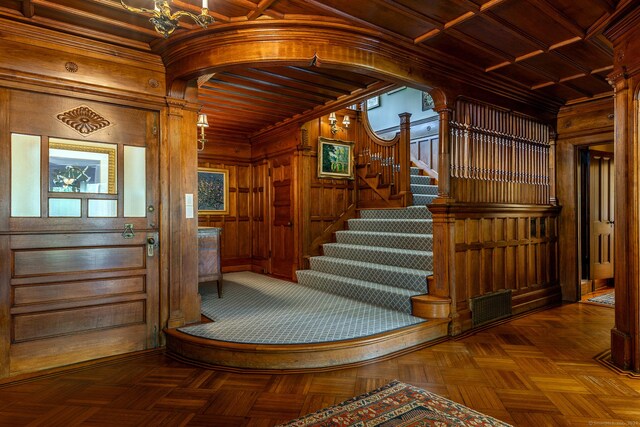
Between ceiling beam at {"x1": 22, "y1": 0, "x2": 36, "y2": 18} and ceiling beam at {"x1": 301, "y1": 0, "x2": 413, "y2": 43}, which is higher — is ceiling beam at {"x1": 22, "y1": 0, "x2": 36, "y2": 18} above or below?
below

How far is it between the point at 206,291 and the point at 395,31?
4135mm

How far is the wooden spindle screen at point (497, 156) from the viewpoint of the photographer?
4.16m

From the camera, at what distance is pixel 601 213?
19.9 feet

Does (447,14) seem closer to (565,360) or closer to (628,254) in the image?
(628,254)

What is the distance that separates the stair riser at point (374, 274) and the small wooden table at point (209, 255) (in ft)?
5.17

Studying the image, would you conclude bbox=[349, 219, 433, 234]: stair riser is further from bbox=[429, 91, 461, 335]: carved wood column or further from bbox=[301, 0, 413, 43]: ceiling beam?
bbox=[301, 0, 413, 43]: ceiling beam

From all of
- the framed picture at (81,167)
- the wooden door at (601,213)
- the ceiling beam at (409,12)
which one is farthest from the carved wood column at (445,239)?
the wooden door at (601,213)

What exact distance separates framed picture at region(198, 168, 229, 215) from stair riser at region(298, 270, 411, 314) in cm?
237

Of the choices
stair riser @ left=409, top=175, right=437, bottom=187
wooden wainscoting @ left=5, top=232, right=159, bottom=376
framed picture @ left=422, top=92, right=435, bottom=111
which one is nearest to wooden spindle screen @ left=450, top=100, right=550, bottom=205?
stair riser @ left=409, top=175, right=437, bottom=187

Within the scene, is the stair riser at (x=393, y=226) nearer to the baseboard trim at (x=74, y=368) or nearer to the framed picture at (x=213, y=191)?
the framed picture at (x=213, y=191)

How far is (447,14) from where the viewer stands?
9.78ft

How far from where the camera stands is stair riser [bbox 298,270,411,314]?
4.05 metres

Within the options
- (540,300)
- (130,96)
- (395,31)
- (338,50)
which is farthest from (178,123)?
(540,300)

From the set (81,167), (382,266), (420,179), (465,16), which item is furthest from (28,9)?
(420,179)
